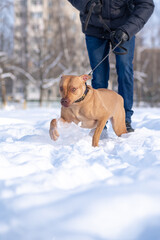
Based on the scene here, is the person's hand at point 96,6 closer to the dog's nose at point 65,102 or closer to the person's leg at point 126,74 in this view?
the person's leg at point 126,74

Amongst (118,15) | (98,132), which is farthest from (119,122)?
(118,15)

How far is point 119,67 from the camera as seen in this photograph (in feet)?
9.95

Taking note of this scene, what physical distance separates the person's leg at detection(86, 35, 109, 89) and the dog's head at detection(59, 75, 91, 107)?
97 centimetres

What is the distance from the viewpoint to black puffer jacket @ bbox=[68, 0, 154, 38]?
2680 mm

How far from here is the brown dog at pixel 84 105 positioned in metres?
2.16

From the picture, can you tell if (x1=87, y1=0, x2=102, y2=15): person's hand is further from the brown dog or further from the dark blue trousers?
the brown dog

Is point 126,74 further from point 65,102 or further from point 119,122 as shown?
point 65,102

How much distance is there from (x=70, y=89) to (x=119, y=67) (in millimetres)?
1119

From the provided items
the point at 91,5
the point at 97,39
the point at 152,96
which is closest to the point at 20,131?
the point at 97,39

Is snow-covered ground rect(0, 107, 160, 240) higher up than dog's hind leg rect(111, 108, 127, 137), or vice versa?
snow-covered ground rect(0, 107, 160, 240)

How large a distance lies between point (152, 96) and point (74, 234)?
23.1m

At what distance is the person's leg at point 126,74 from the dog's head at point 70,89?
97 cm

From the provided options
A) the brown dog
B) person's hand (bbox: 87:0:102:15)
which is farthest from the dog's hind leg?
person's hand (bbox: 87:0:102:15)

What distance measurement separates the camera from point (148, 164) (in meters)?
1.58
